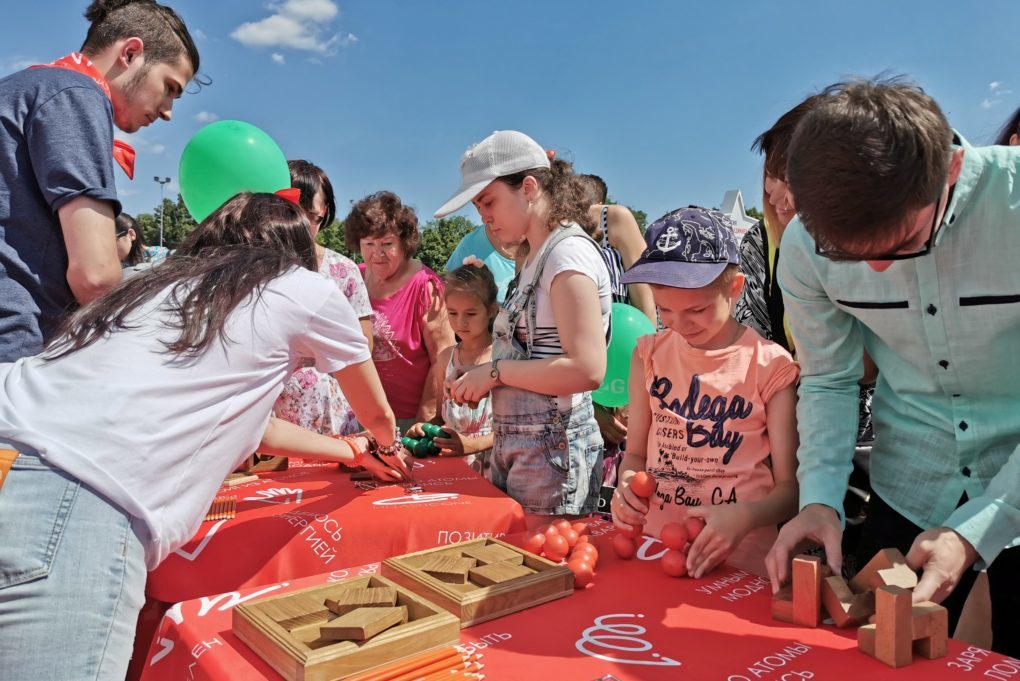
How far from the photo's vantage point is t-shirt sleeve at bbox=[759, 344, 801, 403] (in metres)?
1.71

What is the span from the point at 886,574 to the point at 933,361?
1.68 feet

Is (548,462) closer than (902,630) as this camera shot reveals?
No

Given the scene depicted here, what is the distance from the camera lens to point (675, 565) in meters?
1.33

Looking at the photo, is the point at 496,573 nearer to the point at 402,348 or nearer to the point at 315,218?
the point at 402,348

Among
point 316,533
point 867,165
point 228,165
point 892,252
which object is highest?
point 228,165

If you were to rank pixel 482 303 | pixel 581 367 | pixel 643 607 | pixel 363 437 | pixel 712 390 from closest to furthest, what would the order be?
pixel 643 607
pixel 712 390
pixel 581 367
pixel 363 437
pixel 482 303

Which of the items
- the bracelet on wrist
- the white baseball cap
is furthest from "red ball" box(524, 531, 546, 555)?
the white baseball cap

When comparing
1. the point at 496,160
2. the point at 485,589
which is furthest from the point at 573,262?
the point at 485,589

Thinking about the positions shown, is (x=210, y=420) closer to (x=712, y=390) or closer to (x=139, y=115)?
(x=712, y=390)

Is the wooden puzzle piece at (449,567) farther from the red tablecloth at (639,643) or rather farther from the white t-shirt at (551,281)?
the white t-shirt at (551,281)

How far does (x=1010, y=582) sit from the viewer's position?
1.45m

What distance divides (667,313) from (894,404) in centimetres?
54

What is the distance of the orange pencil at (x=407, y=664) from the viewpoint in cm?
97

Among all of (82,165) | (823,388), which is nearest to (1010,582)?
(823,388)
